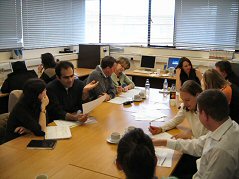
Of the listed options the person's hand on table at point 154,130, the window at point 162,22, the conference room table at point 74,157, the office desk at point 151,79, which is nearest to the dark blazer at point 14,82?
the conference room table at point 74,157

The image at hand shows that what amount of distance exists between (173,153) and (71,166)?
74 cm

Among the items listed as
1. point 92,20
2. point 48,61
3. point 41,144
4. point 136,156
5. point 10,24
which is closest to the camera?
point 136,156

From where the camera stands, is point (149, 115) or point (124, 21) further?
point (124, 21)

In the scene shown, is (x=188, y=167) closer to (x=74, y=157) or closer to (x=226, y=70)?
A: (x=74, y=157)

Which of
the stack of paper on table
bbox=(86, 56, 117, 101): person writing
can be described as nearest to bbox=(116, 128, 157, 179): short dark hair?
the stack of paper on table

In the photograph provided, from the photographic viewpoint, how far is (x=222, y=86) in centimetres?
297

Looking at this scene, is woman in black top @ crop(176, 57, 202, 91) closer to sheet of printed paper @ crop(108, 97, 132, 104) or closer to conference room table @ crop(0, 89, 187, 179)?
sheet of printed paper @ crop(108, 97, 132, 104)

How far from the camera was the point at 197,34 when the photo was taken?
5742 mm

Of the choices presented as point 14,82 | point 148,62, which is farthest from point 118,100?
point 148,62

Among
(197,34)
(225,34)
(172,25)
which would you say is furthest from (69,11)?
(225,34)

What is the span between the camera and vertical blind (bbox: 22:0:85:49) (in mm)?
5081

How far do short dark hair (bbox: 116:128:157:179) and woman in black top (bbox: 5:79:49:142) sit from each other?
4.27 ft

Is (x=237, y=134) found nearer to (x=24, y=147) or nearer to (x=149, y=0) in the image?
(x=24, y=147)

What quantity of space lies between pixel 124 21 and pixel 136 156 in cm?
567
